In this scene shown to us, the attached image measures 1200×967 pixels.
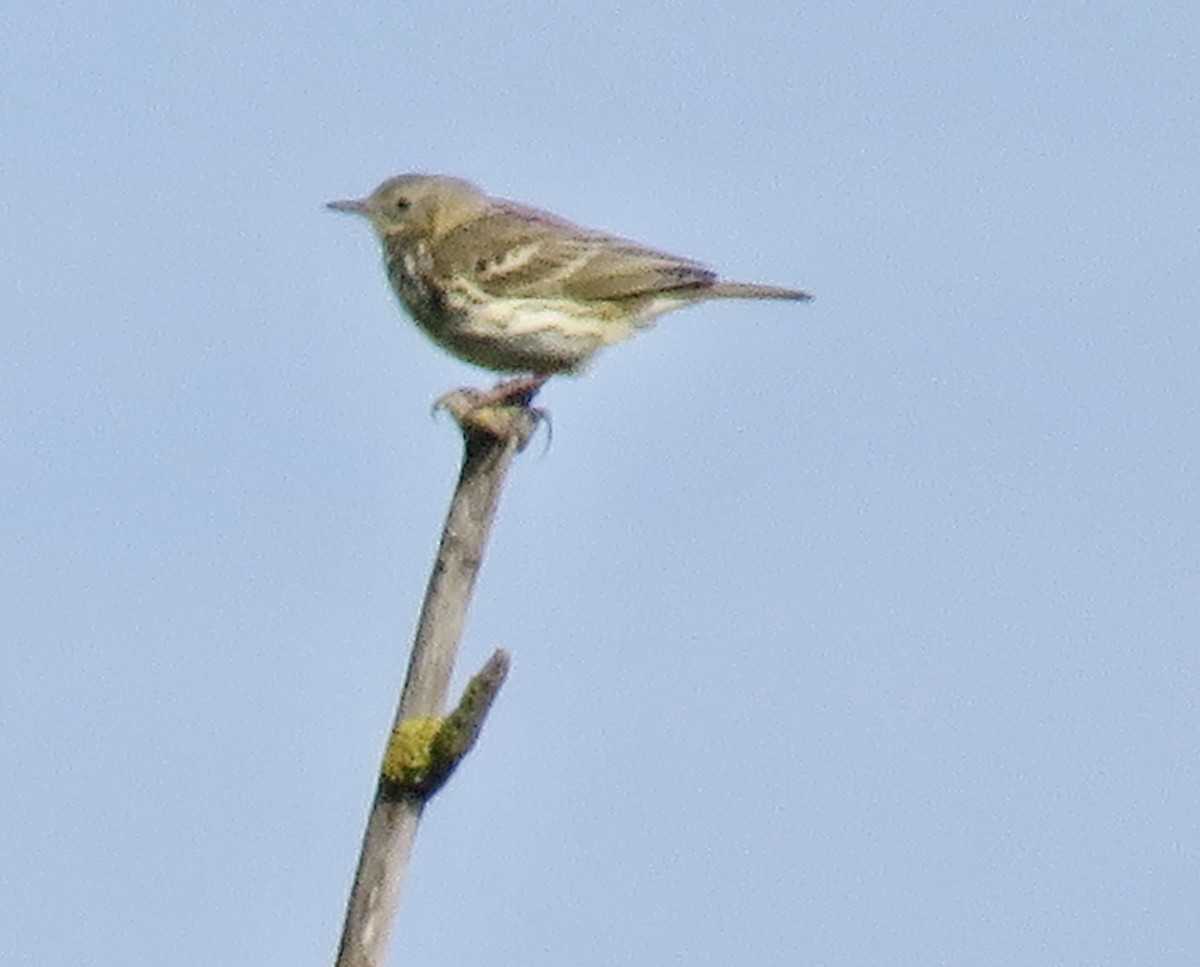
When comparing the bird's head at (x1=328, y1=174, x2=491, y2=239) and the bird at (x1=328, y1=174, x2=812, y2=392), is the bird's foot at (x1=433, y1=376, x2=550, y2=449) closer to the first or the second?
the bird at (x1=328, y1=174, x2=812, y2=392)

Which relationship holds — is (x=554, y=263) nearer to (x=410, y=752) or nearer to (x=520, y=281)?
(x=520, y=281)

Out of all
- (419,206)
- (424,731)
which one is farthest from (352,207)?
(424,731)

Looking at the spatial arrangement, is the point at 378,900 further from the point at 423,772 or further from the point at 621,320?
the point at 621,320

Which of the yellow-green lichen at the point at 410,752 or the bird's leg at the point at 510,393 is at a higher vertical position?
the bird's leg at the point at 510,393

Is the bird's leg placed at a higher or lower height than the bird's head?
lower

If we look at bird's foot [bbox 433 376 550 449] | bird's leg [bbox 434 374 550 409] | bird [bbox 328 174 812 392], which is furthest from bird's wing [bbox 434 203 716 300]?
bird's foot [bbox 433 376 550 449]

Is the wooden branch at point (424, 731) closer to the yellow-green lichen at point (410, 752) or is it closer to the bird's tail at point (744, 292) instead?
the yellow-green lichen at point (410, 752)

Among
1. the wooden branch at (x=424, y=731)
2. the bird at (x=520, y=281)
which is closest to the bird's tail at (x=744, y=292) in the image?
the bird at (x=520, y=281)
